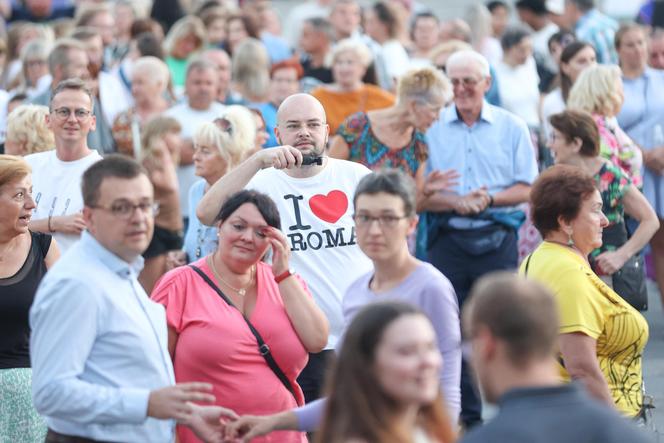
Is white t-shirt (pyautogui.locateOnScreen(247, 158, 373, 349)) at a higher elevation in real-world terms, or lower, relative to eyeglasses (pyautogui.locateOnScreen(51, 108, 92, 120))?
lower

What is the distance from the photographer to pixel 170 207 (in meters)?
9.48

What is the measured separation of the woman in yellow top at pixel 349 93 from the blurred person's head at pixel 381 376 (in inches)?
266

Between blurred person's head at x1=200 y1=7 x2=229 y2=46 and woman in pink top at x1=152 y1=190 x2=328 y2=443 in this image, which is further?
blurred person's head at x1=200 y1=7 x2=229 y2=46

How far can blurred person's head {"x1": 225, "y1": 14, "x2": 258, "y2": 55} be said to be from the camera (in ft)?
46.5

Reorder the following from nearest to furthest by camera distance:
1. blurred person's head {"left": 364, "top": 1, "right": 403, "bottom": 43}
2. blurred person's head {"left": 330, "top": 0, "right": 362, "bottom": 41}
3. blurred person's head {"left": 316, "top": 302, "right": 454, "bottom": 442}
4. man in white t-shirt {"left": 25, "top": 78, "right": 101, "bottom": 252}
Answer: blurred person's head {"left": 316, "top": 302, "right": 454, "bottom": 442} → man in white t-shirt {"left": 25, "top": 78, "right": 101, "bottom": 252} → blurred person's head {"left": 364, "top": 1, "right": 403, "bottom": 43} → blurred person's head {"left": 330, "top": 0, "right": 362, "bottom": 41}

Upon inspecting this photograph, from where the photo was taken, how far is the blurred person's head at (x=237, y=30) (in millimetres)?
14164

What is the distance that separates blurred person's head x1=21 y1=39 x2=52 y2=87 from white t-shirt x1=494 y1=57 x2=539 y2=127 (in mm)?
4240

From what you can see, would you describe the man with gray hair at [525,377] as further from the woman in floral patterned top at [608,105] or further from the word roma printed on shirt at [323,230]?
the woman in floral patterned top at [608,105]

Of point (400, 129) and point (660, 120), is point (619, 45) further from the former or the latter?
point (400, 129)

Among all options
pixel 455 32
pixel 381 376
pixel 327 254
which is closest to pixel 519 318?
pixel 381 376

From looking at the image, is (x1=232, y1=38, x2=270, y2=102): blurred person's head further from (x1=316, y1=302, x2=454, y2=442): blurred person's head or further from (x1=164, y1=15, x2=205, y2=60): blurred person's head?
(x1=316, y1=302, x2=454, y2=442): blurred person's head

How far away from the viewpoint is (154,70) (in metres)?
11.3

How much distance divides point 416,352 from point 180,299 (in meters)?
1.91

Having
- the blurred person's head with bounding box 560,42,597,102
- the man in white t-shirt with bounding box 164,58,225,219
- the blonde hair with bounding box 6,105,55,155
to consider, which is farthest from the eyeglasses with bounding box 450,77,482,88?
the man in white t-shirt with bounding box 164,58,225,219
